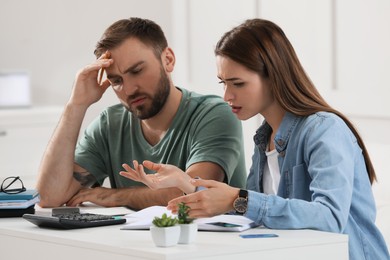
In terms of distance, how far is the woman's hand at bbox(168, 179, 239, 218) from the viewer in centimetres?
206

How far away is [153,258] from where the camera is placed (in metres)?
1.76

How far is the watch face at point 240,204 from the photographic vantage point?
206 centimetres

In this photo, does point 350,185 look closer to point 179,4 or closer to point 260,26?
point 260,26

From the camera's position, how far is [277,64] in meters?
2.34

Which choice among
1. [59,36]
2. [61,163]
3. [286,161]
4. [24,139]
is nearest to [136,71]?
[61,163]

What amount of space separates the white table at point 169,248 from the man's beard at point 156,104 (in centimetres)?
74

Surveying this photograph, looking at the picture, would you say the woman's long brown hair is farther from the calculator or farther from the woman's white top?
the calculator

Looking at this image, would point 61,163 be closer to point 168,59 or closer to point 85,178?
point 85,178

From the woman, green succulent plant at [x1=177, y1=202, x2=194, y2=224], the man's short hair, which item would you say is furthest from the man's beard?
green succulent plant at [x1=177, y1=202, x2=194, y2=224]

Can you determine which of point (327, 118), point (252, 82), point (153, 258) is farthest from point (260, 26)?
point (153, 258)

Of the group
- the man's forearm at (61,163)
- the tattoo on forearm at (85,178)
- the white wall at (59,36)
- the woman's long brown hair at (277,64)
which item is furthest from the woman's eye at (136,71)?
the white wall at (59,36)

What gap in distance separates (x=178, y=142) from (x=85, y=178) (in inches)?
14.2

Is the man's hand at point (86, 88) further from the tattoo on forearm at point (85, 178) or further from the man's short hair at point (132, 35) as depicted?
the tattoo on forearm at point (85, 178)

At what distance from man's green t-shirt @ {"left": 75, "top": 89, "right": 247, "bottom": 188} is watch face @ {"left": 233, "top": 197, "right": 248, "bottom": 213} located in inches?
25.8
